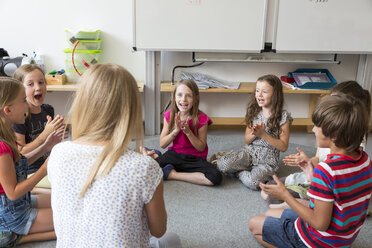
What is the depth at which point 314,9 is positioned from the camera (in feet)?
10.4

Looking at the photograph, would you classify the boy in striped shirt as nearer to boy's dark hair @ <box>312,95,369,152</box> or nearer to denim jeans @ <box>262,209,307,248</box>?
boy's dark hair @ <box>312,95,369,152</box>

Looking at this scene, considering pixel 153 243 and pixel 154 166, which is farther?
pixel 153 243

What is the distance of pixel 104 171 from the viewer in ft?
3.26

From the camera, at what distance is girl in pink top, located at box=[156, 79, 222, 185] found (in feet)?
7.98

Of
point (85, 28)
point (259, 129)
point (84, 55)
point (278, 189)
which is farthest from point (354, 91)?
point (85, 28)

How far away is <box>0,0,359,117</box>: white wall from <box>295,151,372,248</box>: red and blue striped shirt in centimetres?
234

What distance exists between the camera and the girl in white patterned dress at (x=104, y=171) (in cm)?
101

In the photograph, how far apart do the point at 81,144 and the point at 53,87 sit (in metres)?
2.33

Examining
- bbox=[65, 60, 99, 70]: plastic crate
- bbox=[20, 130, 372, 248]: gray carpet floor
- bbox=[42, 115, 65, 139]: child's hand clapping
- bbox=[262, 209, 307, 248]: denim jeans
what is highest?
bbox=[65, 60, 99, 70]: plastic crate

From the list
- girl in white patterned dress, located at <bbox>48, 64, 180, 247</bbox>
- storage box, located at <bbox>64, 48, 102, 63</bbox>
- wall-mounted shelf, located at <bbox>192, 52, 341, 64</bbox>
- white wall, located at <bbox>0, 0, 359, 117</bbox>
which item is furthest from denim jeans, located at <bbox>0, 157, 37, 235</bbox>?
wall-mounted shelf, located at <bbox>192, 52, 341, 64</bbox>

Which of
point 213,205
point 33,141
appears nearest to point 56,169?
point 33,141

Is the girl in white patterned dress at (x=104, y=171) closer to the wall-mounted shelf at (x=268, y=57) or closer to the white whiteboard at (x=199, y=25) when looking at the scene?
the white whiteboard at (x=199, y=25)

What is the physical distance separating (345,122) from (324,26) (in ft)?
7.32

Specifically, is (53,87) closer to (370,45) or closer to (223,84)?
(223,84)
